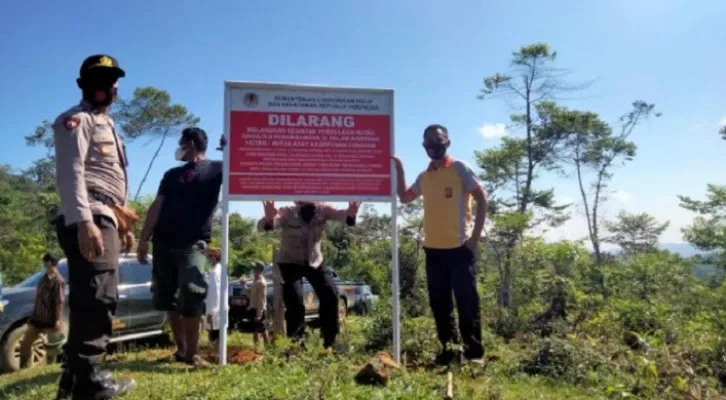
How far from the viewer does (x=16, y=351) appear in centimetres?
643

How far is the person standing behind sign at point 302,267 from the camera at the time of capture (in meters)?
4.90

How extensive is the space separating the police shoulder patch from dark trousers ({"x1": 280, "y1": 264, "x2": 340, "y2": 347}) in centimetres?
238

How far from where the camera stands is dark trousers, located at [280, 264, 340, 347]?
490 cm

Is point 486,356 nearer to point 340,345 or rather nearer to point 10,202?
point 340,345

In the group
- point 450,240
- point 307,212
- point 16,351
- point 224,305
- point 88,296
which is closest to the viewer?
point 88,296

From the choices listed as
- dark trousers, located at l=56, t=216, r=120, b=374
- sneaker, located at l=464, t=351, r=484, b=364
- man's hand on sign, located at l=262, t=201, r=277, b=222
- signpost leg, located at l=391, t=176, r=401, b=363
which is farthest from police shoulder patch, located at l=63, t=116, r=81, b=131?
sneaker, located at l=464, t=351, r=484, b=364

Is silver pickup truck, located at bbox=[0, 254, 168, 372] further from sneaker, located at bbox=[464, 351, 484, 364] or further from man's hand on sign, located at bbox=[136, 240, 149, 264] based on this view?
sneaker, located at bbox=[464, 351, 484, 364]

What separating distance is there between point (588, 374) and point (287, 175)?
9.45ft

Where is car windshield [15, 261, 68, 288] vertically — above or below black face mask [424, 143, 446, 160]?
below

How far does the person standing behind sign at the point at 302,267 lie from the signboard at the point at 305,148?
0.34 meters

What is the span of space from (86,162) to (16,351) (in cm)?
460

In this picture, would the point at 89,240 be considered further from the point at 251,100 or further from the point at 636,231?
the point at 636,231

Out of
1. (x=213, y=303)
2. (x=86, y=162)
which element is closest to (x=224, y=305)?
(x=86, y=162)

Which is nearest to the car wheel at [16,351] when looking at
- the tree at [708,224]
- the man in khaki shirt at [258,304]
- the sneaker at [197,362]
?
the man in khaki shirt at [258,304]
